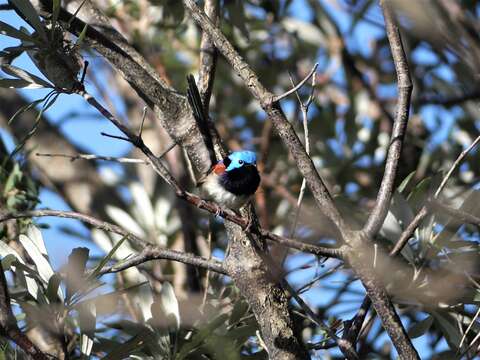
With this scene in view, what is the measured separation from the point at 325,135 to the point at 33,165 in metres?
2.35

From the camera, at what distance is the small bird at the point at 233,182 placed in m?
3.76

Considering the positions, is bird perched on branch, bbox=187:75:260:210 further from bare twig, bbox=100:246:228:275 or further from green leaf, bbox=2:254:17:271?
green leaf, bbox=2:254:17:271

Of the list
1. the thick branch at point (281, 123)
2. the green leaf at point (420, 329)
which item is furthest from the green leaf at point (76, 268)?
the green leaf at point (420, 329)

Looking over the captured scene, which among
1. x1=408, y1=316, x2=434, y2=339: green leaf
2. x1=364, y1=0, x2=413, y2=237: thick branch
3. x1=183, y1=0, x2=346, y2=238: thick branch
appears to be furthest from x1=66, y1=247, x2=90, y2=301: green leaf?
x1=408, y1=316, x2=434, y2=339: green leaf

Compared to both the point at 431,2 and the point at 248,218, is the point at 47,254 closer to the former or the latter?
the point at 248,218

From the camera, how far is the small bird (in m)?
3.76

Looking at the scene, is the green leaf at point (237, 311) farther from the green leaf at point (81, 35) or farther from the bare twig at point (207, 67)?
the green leaf at point (81, 35)

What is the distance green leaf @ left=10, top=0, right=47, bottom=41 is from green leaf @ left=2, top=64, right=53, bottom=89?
7.5 inches

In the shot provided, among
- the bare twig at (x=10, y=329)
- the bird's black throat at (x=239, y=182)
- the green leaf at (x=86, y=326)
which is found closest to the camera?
the bare twig at (x=10, y=329)

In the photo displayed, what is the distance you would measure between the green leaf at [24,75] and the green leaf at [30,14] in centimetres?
19

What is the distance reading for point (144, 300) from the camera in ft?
12.4

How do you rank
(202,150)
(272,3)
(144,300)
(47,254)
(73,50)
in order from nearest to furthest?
(73,50)
(202,150)
(47,254)
(144,300)
(272,3)

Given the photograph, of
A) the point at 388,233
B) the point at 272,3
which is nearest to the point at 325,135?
the point at 272,3

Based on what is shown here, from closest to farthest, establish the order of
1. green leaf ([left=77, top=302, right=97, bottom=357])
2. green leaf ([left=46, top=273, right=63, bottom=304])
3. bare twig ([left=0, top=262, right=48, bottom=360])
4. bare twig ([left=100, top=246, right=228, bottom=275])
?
bare twig ([left=0, top=262, right=48, bottom=360]), bare twig ([left=100, top=246, right=228, bottom=275]), green leaf ([left=46, top=273, right=63, bottom=304]), green leaf ([left=77, top=302, right=97, bottom=357])
